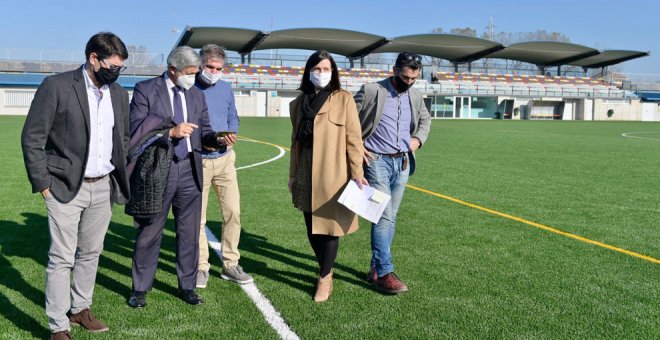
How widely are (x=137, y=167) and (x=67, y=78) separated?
2.59 ft

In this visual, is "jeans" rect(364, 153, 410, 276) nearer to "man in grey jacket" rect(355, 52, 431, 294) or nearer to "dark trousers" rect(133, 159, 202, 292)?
"man in grey jacket" rect(355, 52, 431, 294)

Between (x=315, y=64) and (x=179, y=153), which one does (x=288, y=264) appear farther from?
(x=315, y=64)

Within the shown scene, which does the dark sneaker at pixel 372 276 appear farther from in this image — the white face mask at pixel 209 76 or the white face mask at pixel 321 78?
the white face mask at pixel 209 76

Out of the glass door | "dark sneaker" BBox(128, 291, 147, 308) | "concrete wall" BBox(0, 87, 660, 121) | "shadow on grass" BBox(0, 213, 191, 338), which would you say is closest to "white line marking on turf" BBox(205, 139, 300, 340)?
"shadow on grass" BBox(0, 213, 191, 338)

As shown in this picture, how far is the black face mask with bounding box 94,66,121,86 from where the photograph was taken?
3324 mm

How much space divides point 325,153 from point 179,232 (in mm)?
1243

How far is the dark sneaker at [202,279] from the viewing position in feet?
14.9

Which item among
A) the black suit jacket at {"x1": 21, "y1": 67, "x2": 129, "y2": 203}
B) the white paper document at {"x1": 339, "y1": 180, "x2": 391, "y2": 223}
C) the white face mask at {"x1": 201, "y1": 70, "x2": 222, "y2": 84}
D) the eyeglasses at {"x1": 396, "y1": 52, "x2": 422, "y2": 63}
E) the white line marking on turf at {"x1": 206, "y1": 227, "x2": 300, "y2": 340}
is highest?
the eyeglasses at {"x1": 396, "y1": 52, "x2": 422, "y2": 63}

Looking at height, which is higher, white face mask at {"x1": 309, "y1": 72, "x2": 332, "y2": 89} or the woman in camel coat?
white face mask at {"x1": 309, "y1": 72, "x2": 332, "y2": 89}

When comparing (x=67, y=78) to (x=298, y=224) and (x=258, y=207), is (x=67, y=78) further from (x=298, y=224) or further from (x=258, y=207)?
(x=258, y=207)

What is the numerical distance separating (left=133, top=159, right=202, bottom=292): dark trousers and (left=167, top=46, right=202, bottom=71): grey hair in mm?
689

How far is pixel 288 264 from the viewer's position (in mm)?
5270

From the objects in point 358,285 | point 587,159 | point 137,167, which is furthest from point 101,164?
point 587,159

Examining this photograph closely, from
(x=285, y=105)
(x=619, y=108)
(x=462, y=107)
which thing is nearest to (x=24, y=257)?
(x=285, y=105)
